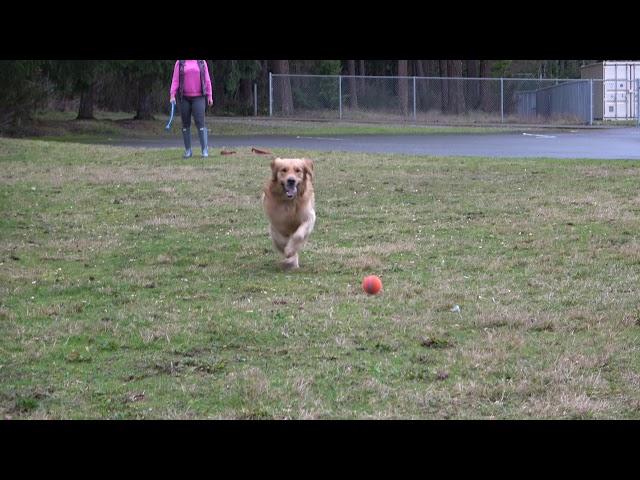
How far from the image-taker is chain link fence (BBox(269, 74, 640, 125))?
121 feet

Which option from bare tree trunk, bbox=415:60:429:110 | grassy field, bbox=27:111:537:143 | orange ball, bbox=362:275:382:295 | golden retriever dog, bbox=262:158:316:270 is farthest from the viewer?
bare tree trunk, bbox=415:60:429:110

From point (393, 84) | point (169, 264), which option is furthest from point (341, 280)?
point (393, 84)

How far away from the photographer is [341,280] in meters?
8.38

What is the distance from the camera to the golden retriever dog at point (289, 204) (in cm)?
891

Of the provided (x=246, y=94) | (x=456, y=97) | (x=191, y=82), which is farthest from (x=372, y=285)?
(x=246, y=94)

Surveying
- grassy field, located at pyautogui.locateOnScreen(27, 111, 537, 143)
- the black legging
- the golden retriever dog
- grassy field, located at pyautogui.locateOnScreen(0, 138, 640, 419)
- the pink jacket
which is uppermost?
the pink jacket

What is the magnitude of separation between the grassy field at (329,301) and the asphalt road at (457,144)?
576 centimetres

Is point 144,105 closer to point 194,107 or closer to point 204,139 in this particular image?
point 204,139

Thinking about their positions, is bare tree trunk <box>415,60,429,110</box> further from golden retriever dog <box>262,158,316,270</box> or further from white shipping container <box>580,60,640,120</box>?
golden retriever dog <box>262,158,316,270</box>

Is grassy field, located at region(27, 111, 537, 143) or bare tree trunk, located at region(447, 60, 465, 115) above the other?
bare tree trunk, located at region(447, 60, 465, 115)

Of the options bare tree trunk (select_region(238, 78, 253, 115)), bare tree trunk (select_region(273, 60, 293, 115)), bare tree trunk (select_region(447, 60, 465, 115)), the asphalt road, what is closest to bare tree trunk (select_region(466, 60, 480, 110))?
bare tree trunk (select_region(447, 60, 465, 115))

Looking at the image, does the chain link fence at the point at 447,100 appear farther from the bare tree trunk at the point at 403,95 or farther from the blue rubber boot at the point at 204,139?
the blue rubber boot at the point at 204,139

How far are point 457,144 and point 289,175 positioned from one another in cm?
1531

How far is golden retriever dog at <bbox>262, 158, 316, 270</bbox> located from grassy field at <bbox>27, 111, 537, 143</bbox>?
18261 mm
